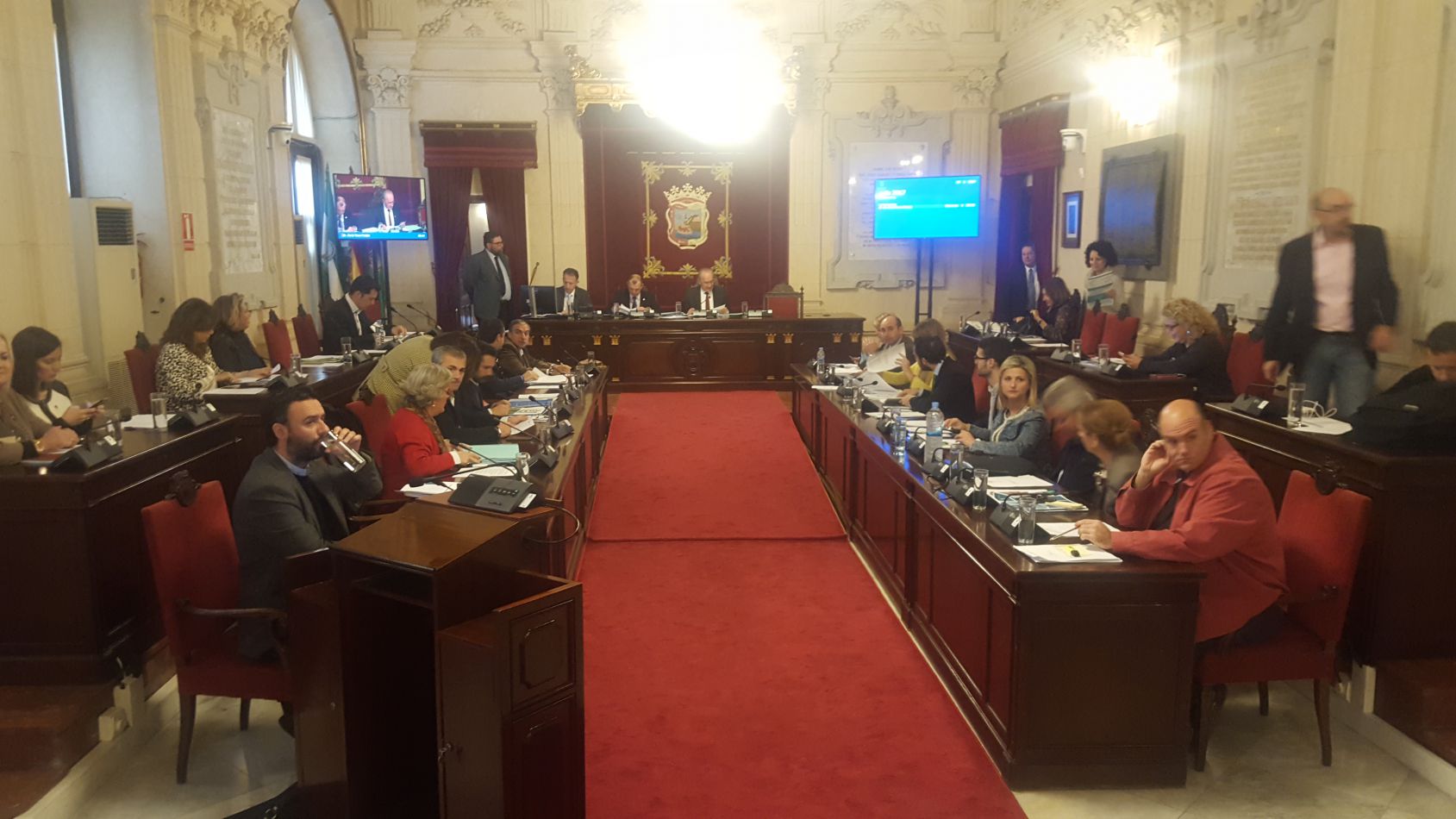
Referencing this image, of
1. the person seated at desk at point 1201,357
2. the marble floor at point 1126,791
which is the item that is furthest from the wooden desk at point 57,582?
the person seated at desk at point 1201,357

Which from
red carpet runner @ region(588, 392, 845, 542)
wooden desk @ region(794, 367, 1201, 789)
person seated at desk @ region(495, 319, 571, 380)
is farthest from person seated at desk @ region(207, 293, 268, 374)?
wooden desk @ region(794, 367, 1201, 789)

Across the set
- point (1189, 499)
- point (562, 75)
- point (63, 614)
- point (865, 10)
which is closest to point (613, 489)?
point (63, 614)

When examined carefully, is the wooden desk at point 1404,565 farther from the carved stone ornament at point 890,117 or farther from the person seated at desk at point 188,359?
the carved stone ornament at point 890,117

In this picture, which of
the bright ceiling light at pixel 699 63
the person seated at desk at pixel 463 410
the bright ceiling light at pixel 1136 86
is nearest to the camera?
the person seated at desk at pixel 463 410

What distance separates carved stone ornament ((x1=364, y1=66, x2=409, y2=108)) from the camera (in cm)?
1226

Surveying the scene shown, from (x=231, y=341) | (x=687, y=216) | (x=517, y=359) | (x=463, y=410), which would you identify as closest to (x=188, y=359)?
(x=231, y=341)

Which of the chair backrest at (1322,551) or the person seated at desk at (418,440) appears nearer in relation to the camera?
the chair backrest at (1322,551)

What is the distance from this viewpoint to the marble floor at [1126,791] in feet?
11.0

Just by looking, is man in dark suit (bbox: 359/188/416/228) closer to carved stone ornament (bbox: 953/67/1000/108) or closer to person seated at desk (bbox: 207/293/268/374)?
person seated at desk (bbox: 207/293/268/374)

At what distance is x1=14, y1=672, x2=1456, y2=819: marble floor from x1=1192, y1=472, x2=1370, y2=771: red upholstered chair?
0.12 m

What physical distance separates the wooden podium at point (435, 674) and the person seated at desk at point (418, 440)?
1279mm

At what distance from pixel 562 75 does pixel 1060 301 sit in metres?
6.28

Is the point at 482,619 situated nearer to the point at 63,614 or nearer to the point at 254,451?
the point at 63,614

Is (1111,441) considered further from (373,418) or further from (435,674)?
(373,418)
